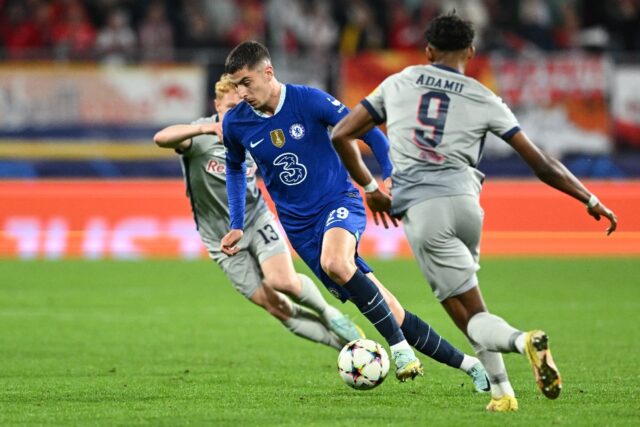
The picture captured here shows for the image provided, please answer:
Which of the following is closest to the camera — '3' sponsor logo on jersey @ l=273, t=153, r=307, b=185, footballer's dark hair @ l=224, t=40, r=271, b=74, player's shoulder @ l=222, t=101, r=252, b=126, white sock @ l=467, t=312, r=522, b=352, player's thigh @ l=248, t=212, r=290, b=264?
white sock @ l=467, t=312, r=522, b=352

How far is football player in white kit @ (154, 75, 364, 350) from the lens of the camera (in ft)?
29.3

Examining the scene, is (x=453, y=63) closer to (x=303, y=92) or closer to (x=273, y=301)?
(x=303, y=92)

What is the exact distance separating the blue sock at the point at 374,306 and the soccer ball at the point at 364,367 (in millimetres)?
132

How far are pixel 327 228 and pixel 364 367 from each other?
992 mm

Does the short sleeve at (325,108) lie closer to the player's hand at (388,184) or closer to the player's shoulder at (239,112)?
the player's shoulder at (239,112)

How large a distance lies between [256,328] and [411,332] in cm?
425

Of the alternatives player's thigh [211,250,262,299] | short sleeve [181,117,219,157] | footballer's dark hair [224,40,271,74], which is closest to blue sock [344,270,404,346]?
footballer's dark hair [224,40,271,74]

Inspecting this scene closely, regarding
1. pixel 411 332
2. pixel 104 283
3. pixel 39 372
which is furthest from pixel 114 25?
pixel 411 332

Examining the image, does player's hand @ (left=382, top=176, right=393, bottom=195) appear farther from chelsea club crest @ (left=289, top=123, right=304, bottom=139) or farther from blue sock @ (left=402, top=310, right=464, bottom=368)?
blue sock @ (left=402, top=310, right=464, bottom=368)

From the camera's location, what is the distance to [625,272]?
620 inches

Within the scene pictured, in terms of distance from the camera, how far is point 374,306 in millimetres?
7465

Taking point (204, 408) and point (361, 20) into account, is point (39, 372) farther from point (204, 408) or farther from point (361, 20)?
point (361, 20)

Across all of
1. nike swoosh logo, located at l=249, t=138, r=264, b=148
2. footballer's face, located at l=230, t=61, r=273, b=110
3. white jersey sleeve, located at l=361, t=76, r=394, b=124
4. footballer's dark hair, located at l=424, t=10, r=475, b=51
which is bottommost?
nike swoosh logo, located at l=249, t=138, r=264, b=148

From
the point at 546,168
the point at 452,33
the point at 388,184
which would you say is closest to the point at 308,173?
the point at 388,184
